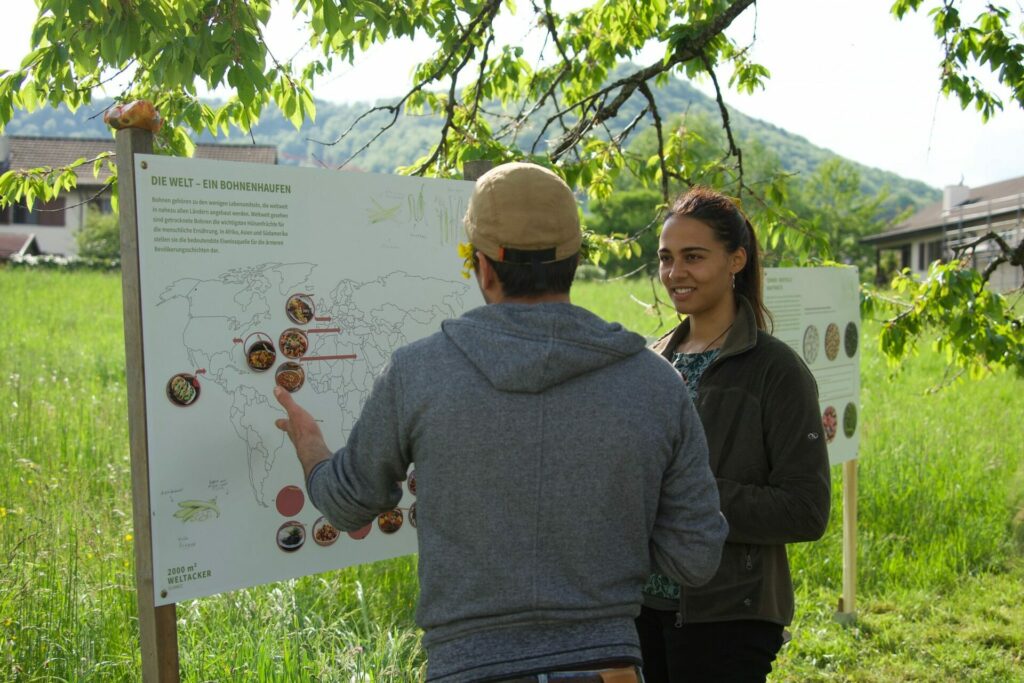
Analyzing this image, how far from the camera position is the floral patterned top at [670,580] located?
7.32ft

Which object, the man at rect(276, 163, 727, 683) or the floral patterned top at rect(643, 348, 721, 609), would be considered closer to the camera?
the man at rect(276, 163, 727, 683)

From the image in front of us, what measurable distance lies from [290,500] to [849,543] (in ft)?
11.3

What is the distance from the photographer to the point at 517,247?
1574mm

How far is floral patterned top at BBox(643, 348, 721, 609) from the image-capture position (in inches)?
87.9

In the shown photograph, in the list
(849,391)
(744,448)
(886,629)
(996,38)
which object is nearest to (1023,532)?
(886,629)

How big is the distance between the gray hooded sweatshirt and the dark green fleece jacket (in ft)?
2.04

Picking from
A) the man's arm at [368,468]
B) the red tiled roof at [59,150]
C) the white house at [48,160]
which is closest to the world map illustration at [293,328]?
the man's arm at [368,468]

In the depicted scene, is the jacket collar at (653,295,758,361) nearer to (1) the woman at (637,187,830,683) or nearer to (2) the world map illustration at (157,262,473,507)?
(1) the woman at (637,187,830,683)

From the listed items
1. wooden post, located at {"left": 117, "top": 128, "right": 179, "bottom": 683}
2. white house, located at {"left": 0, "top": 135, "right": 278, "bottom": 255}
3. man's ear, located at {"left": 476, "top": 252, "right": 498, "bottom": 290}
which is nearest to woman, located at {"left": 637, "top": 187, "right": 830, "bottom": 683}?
man's ear, located at {"left": 476, "top": 252, "right": 498, "bottom": 290}

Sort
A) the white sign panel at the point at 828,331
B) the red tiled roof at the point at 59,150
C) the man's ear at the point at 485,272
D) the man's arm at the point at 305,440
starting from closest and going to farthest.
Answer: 1. the man's ear at the point at 485,272
2. the man's arm at the point at 305,440
3. the white sign panel at the point at 828,331
4. the red tiled roof at the point at 59,150

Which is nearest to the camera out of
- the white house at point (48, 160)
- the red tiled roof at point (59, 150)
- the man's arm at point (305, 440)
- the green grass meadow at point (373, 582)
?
the man's arm at point (305, 440)

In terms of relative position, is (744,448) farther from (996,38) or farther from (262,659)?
(996,38)

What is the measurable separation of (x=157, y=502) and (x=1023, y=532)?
19.2 feet

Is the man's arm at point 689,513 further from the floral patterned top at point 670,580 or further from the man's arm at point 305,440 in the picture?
the man's arm at point 305,440
